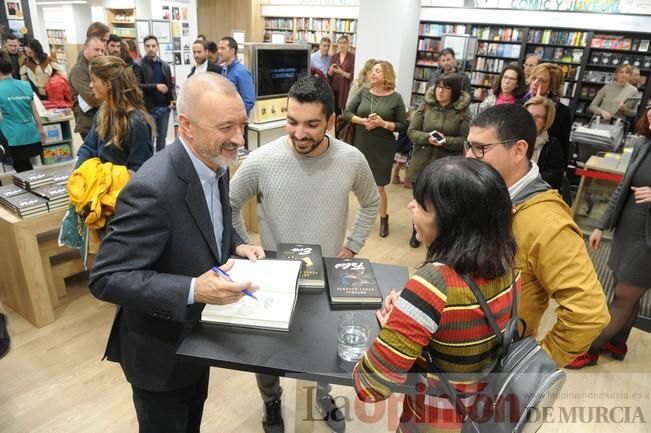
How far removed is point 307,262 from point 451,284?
70 centimetres

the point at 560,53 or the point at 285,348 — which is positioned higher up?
the point at 560,53

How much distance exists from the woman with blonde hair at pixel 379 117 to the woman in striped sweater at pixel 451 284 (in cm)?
311

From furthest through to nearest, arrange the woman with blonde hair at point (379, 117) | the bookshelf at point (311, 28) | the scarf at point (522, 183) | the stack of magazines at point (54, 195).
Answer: the bookshelf at point (311, 28) → the woman with blonde hair at point (379, 117) → the stack of magazines at point (54, 195) → the scarf at point (522, 183)

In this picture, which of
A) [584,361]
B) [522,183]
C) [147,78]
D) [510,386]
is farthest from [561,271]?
[147,78]

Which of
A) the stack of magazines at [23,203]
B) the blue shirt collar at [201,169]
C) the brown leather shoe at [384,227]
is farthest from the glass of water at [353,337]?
the brown leather shoe at [384,227]

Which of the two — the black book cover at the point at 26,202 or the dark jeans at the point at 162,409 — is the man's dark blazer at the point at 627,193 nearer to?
the dark jeans at the point at 162,409

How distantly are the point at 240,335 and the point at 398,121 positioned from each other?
327cm

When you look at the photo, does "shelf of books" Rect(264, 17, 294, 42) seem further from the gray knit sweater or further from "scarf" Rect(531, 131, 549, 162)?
the gray knit sweater

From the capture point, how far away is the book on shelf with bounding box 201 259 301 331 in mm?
1229

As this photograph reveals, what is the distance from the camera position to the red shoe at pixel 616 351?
9.34 ft

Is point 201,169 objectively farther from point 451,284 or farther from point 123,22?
point 123,22

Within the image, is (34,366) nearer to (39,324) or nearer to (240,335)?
(39,324)

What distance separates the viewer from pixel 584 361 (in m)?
2.74

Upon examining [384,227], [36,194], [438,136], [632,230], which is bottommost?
[384,227]
